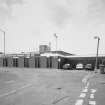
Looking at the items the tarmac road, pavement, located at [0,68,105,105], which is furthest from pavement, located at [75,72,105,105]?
the tarmac road

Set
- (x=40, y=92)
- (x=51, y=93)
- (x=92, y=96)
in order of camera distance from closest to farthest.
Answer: (x=92, y=96) < (x=51, y=93) < (x=40, y=92)

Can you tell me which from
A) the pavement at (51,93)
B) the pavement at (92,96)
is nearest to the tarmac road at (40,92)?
the pavement at (51,93)

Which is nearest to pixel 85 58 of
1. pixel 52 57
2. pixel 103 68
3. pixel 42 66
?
pixel 52 57

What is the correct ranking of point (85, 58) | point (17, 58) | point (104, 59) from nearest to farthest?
1. point (104, 59)
2. point (85, 58)
3. point (17, 58)

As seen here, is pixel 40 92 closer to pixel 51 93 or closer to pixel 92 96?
pixel 51 93

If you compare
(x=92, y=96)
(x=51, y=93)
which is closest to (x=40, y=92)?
(x=51, y=93)

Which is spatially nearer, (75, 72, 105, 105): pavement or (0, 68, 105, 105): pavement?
(75, 72, 105, 105): pavement

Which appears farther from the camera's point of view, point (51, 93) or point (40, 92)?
point (40, 92)

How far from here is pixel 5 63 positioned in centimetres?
6344

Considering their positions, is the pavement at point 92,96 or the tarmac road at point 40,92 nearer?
the pavement at point 92,96

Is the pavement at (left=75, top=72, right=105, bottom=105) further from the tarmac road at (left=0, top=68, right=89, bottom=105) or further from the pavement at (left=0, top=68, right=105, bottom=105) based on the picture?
the tarmac road at (left=0, top=68, right=89, bottom=105)

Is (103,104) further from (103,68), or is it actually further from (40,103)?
(103,68)

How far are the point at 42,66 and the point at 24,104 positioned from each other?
49106 millimetres

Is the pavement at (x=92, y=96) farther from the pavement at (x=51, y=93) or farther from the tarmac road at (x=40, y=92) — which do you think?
the tarmac road at (x=40, y=92)
